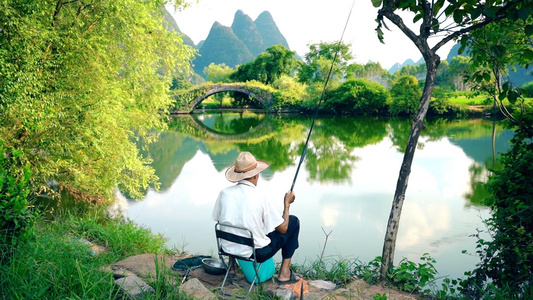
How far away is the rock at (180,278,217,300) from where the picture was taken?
2457 mm

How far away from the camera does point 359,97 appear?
2853 centimetres

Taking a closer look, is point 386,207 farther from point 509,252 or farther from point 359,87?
point 359,87

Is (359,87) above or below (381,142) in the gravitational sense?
above

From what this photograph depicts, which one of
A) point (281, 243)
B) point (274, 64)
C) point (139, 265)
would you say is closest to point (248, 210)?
point (281, 243)

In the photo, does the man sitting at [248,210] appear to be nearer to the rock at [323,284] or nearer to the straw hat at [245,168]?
the straw hat at [245,168]

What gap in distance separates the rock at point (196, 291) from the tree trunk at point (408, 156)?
143 centimetres

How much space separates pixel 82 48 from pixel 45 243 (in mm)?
3326

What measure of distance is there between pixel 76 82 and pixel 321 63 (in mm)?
31138

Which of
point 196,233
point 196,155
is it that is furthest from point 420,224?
point 196,155

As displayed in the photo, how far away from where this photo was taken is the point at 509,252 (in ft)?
10.2

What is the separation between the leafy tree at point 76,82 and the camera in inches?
197

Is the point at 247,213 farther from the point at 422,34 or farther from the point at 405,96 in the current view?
the point at 405,96

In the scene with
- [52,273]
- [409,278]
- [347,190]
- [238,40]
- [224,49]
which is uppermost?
[238,40]

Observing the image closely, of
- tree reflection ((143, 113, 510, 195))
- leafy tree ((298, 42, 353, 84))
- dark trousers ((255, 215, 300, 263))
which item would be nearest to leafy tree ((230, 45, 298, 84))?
leafy tree ((298, 42, 353, 84))
